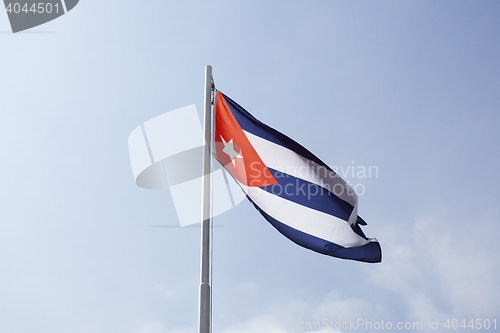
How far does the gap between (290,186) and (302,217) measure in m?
0.76

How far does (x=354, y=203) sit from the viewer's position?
1077 centimetres

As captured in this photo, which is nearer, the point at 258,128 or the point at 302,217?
the point at 302,217

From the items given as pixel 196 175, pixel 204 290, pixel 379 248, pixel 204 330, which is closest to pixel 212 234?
pixel 204 290

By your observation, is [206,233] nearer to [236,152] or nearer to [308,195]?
[236,152]

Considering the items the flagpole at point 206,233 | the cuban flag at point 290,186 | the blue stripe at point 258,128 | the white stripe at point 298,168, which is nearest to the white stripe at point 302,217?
the cuban flag at point 290,186

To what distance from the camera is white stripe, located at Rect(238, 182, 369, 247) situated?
10172 mm

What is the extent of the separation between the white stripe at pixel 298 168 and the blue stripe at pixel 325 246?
2.25ft

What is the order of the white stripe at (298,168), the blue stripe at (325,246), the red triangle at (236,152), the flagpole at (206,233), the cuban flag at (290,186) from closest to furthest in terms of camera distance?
the flagpole at (206,233), the blue stripe at (325,246), the cuban flag at (290,186), the red triangle at (236,152), the white stripe at (298,168)

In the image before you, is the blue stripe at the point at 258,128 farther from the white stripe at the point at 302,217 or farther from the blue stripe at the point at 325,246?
the blue stripe at the point at 325,246

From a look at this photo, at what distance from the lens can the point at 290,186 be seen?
10445 mm

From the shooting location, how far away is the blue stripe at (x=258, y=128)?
1070cm

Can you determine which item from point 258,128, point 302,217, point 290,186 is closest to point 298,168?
point 290,186

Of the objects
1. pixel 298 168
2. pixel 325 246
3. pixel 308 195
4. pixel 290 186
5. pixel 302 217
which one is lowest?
pixel 325 246

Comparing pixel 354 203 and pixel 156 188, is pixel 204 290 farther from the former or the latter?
pixel 354 203
